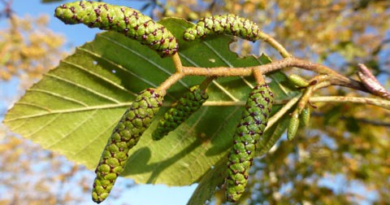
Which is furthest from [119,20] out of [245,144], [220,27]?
[245,144]

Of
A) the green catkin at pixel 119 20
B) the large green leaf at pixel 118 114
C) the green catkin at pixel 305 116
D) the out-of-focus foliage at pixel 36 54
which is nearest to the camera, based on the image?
the green catkin at pixel 119 20

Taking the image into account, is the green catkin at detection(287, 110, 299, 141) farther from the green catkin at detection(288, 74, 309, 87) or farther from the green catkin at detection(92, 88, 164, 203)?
the green catkin at detection(92, 88, 164, 203)

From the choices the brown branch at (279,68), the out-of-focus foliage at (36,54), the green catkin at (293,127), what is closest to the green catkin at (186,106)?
the brown branch at (279,68)

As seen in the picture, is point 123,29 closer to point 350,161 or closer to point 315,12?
point 350,161

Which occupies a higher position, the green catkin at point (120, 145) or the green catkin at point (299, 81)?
the green catkin at point (299, 81)

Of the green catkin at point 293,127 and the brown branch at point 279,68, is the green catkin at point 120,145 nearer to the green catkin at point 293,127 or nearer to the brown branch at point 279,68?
the brown branch at point 279,68

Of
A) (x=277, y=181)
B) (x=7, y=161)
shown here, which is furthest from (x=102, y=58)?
(x=7, y=161)
